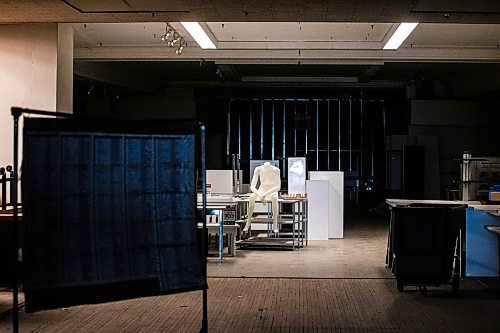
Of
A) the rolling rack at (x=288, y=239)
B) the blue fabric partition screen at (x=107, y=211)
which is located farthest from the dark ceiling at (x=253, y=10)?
the rolling rack at (x=288, y=239)

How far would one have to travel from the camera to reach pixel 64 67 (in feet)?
26.2

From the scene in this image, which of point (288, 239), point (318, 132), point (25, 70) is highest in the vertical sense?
point (318, 132)

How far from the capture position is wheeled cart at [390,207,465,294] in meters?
6.77

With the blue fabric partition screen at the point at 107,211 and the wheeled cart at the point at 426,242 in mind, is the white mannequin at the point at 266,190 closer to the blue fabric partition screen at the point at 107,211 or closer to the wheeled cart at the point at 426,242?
the wheeled cart at the point at 426,242

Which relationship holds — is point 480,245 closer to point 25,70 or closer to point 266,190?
point 266,190

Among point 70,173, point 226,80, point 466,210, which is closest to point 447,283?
point 466,210

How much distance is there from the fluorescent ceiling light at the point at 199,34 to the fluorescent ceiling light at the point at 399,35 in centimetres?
268

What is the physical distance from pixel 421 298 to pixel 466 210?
1.25 metres

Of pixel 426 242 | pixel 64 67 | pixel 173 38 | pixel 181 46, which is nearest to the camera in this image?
pixel 426 242

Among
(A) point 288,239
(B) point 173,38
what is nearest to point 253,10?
(B) point 173,38

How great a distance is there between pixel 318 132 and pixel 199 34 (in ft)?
40.7

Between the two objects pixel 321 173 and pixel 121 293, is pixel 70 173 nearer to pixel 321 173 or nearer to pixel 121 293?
pixel 121 293

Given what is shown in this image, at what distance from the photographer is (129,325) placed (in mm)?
5648

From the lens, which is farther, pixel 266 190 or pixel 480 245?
pixel 266 190
